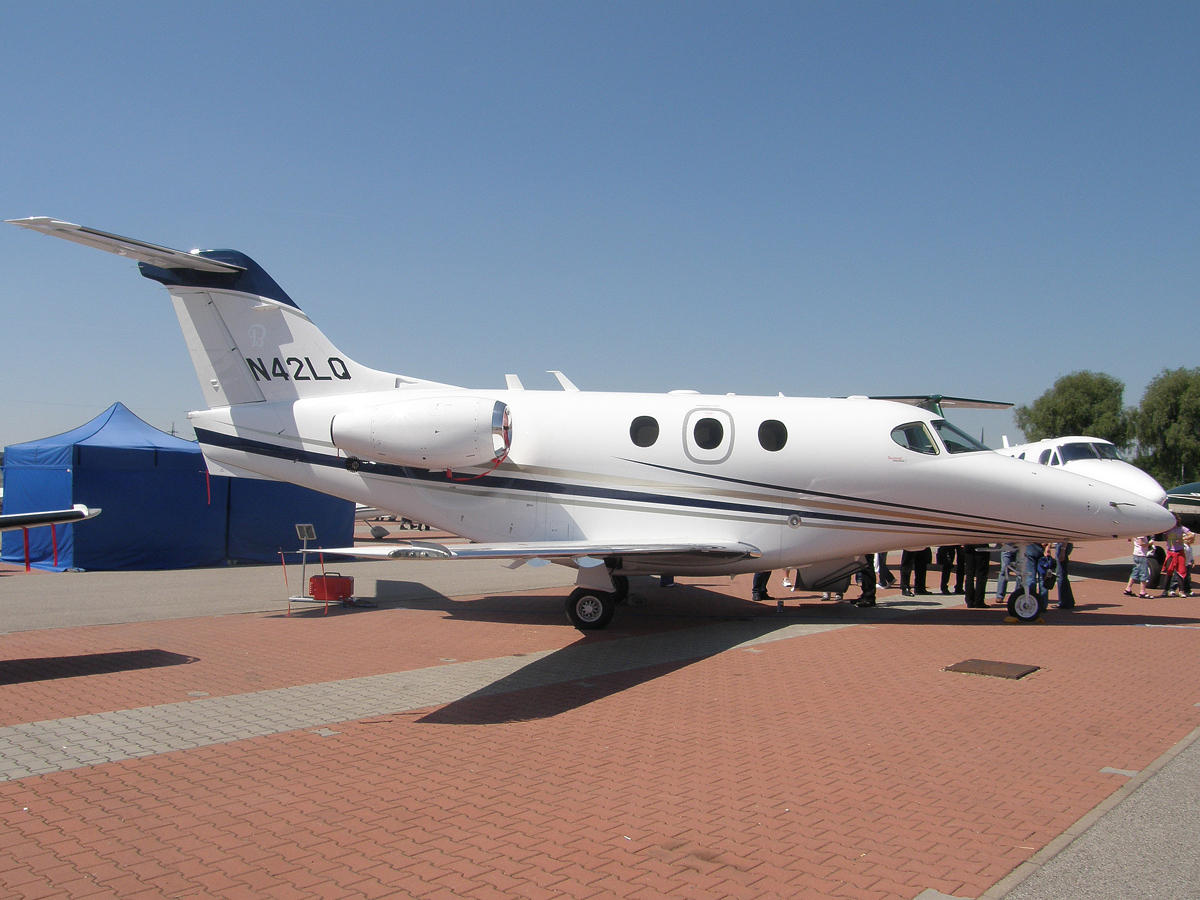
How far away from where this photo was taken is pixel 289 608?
13.5 m

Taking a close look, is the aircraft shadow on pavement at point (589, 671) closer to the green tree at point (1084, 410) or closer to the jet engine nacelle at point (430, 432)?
the jet engine nacelle at point (430, 432)

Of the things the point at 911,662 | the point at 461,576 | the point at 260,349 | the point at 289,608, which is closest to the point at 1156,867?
the point at 911,662

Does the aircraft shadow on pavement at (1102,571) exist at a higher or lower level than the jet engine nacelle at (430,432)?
lower

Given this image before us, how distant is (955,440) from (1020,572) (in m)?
2.44

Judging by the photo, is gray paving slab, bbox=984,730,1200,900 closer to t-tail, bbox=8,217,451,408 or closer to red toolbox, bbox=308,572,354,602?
t-tail, bbox=8,217,451,408

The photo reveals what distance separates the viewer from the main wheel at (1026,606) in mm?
12367

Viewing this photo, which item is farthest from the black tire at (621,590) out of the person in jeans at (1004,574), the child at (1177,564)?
the child at (1177,564)

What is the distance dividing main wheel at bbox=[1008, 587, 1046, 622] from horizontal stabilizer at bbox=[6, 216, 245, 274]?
13751mm

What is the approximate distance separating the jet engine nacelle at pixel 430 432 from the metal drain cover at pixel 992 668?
23.0 feet

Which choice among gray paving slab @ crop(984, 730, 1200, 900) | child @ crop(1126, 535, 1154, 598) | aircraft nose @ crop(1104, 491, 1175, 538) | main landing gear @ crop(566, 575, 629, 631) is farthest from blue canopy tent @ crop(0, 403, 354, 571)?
child @ crop(1126, 535, 1154, 598)

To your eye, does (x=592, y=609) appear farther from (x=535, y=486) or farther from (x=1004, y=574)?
(x=1004, y=574)

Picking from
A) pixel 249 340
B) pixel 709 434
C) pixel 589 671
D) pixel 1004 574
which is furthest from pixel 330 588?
pixel 1004 574

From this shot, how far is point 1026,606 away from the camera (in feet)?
40.6

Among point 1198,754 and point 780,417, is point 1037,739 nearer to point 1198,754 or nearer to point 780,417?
point 1198,754
